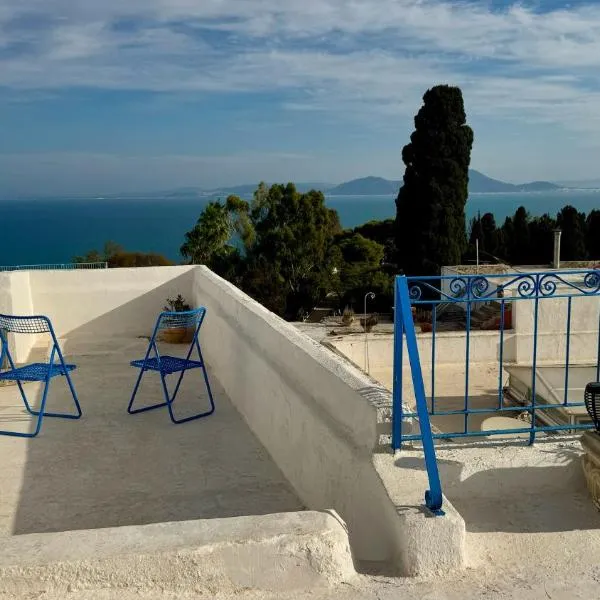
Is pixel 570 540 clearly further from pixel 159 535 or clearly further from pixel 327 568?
pixel 159 535

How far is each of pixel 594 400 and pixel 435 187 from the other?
Answer: 26.8 meters

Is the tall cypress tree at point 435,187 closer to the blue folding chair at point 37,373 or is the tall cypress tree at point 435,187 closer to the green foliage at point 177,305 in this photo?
the green foliage at point 177,305

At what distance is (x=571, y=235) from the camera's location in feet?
111

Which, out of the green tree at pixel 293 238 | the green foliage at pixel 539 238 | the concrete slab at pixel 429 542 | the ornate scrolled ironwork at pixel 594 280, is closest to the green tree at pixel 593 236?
the green foliage at pixel 539 238

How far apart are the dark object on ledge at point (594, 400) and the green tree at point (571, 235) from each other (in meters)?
33.3

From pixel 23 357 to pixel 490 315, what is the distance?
1465 centimetres

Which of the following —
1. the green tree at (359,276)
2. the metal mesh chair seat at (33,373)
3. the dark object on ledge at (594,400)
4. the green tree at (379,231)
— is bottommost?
the green tree at (359,276)

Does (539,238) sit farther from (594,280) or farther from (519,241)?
(594,280)

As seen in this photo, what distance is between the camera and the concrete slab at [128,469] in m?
3.24

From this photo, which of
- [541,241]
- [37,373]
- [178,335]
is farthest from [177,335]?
[541,241]

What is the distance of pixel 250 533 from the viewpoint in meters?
2.08

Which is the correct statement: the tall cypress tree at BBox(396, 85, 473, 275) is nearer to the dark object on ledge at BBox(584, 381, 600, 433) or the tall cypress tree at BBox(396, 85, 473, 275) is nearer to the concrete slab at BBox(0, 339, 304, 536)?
the concrete slab at BBox(0, 339, 304, 536)

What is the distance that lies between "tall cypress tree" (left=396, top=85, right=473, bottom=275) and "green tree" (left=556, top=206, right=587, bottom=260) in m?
7.19

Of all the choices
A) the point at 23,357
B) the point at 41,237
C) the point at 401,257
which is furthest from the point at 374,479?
the point at 41,237
